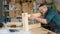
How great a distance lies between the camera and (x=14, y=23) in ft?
5.00

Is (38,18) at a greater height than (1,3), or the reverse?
(1,3)

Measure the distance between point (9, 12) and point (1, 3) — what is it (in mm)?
130

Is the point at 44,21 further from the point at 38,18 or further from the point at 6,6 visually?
the point at 6,6

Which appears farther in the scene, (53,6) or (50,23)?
(53,6)

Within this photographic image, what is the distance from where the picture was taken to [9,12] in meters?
1.58

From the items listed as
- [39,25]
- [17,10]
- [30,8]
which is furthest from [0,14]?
[39,25]

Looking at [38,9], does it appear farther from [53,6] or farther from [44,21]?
[44,21]

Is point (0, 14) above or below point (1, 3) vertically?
below

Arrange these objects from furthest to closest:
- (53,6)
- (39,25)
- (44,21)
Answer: (53,6), (39,25), (44,21)

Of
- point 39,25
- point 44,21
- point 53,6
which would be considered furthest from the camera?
point 53,6

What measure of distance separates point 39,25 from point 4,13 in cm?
40

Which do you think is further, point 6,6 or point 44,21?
point 6,6

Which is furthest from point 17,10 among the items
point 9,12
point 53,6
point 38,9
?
point 53,6

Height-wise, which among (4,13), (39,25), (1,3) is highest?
(1,3)
